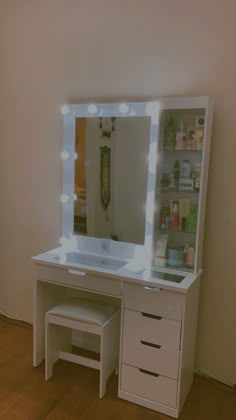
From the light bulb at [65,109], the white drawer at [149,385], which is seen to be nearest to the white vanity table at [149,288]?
the white drawer at [149,385]

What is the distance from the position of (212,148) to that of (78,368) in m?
1.69

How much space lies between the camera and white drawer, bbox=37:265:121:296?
84.1 inches

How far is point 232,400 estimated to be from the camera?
218cm

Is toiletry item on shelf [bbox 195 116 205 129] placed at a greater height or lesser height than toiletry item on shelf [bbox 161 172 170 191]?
greater

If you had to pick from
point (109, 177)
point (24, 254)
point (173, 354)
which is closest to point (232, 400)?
point (173, 354)

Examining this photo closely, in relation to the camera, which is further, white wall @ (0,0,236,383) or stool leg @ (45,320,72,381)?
stool leg @ (45,320,72,381)

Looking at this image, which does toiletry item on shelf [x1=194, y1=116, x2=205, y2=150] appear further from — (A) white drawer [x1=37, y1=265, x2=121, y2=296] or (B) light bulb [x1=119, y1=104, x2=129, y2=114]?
(A) white drawer [x1=37, y1=265, x2=121, y2=296]

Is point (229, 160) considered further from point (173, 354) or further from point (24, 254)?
point (24, 254)

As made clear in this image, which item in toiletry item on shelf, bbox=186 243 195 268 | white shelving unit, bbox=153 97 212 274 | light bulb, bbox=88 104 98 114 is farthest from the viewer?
light bulb, bbox=88 104 98 114

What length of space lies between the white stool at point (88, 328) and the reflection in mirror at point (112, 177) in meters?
0.49

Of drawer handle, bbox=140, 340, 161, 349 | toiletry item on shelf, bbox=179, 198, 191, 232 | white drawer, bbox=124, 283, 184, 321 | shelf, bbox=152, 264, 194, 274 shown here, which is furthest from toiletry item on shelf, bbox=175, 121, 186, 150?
drawer handle, bbox=140, 340, 161, 349

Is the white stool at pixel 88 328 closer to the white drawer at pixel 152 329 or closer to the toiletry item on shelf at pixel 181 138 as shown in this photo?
the white drawer at pixel 152 329

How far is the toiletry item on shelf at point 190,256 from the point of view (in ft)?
7.29

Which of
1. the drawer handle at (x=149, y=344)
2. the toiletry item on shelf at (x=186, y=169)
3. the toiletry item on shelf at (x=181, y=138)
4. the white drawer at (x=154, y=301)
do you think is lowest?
the drawer handle at (x=149, y=344)
